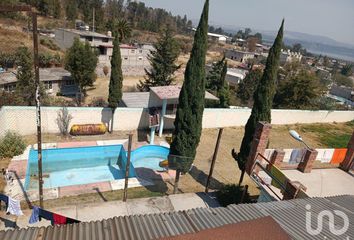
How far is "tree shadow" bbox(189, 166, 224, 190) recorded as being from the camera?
17247 millimetres

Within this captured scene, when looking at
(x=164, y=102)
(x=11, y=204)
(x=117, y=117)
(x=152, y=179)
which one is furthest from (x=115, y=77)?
(x=11, y=204)

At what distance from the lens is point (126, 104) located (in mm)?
25547

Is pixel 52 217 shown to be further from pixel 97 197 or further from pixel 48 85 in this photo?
pixel 48 85

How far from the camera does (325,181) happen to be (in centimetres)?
1314

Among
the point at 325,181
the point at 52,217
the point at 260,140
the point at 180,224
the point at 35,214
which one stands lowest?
the point at 35,214

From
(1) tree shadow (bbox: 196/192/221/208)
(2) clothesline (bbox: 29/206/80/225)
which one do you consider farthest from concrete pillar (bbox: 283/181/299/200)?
(2) clothesline (bbox: 29/206/80/225)

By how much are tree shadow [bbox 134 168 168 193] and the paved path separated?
1257mm

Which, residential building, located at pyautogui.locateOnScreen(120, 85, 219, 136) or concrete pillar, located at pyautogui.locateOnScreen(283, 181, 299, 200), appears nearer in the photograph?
concrete pillar, located at pyautogui.locateOnScreen(283, 181, 299, 200)

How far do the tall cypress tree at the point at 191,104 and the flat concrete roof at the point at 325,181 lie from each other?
5027 mm

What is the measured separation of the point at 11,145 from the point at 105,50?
1256 inches

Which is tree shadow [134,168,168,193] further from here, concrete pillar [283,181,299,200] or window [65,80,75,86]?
window [65,80,75,86]

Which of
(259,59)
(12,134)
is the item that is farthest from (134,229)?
(259,59)

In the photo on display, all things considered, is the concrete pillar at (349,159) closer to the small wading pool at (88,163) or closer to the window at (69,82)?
the small wading pool at (88,163)

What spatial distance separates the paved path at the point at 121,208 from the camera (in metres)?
11.7
